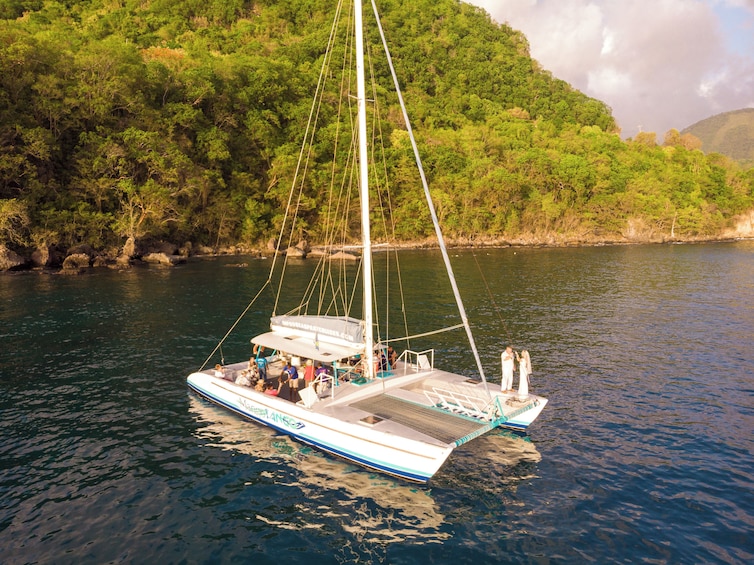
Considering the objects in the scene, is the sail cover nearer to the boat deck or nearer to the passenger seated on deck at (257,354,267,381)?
the passenger seated on deck at (257,354,267,381)

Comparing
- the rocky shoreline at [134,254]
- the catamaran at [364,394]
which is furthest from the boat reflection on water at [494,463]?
the rocky shoreline at [134,254]

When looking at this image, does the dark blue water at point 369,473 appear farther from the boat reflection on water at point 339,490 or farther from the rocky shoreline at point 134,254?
the rocky shoreline at point 134,254

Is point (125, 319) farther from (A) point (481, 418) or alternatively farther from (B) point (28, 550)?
(A) point (481, 418)

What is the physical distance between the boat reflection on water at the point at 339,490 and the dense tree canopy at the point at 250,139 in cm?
5821

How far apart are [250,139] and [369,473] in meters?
94.1

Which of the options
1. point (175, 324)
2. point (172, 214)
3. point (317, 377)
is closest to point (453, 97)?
point (172, 214)

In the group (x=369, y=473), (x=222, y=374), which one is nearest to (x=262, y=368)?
(x=222, y=374)

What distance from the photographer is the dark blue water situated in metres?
12.8

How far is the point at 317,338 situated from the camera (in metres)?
21.5

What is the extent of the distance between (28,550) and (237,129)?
97.3 m

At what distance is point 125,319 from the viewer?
126ft

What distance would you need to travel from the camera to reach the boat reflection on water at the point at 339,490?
13.4 m

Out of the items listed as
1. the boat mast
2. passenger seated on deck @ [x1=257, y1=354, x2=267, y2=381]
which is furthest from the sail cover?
passenger seated on deck @ [x1=257, y1=354, x2=267, y2=381]

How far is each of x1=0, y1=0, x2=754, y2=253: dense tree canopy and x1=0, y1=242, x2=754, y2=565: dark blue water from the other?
42076 mm
